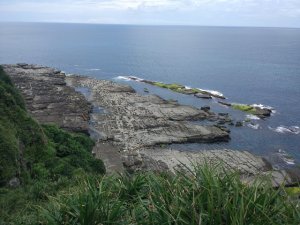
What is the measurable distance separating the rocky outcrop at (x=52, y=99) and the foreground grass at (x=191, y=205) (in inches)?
1637

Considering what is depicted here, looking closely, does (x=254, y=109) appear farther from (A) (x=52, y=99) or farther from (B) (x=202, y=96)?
(A) (x=52, y=99)

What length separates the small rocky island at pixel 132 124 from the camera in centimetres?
4441

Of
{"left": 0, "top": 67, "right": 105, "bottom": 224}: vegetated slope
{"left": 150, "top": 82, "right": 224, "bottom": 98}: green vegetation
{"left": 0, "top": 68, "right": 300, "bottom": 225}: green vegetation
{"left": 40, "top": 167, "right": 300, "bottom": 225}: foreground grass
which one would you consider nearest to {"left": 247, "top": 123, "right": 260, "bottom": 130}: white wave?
{"left": 150, "top": 82, "right": 224, "bottom": 98}: green vegetation

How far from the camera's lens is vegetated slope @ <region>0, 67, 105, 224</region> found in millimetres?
27812

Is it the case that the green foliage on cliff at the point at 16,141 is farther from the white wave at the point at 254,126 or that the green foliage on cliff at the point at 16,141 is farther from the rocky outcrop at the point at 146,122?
the white wave at the point at 254,126

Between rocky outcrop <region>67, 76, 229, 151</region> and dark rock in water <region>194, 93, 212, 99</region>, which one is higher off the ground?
rocky outcrop <region>67, 76, 229, 151</region>

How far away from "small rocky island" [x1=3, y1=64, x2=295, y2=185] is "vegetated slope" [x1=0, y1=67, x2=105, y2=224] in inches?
209

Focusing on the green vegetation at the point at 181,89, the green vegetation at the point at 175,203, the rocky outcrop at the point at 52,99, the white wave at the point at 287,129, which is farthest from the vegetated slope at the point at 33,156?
the green vegetation at the point at 181,89

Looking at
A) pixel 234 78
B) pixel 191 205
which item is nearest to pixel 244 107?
pixel 234 78

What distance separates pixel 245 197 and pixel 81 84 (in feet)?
265

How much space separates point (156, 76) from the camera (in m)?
108

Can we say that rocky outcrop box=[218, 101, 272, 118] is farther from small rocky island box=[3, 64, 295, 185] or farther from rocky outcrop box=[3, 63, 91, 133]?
rocky outcrop box=[3, 63, 91, 133]

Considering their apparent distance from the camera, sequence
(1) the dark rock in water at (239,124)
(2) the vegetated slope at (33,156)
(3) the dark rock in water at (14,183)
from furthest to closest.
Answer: (1) the dark rock in water at (239,124) → (3) the dark rock in water at (14,183) → (2) the vegetated slope at (33,156)

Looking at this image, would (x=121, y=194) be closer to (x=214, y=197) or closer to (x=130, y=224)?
(x=130, y=224)
